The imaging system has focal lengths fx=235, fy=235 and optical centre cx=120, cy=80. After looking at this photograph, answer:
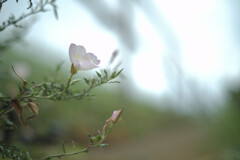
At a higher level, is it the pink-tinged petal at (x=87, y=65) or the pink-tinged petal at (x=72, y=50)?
the pink-tinged petal at (x=72, y=50)

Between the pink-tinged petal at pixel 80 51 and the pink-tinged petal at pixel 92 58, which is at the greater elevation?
the pink-tinged petal at pixel 80 51

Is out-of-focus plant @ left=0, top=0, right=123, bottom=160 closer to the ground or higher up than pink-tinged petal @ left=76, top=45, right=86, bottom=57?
closer to the ground

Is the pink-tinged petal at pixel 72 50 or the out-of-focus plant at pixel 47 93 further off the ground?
the pink-tinged petal at pixel 72 50

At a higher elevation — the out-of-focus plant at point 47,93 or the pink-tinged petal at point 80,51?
the pink-tinged petal at point 80,51

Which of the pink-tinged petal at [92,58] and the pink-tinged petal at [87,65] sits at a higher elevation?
the pink-tinged petal at [92,58]

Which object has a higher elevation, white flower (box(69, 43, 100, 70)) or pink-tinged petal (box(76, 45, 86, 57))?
pink-tinged petal (box(76, 45, 86, 57))

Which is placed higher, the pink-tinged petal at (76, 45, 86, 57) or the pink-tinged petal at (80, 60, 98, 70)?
the pink-tinged petal at (76, 45, 86, 57)

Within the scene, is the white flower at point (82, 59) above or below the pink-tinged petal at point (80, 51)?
below

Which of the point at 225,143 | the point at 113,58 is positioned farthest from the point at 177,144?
the point at 113,58
